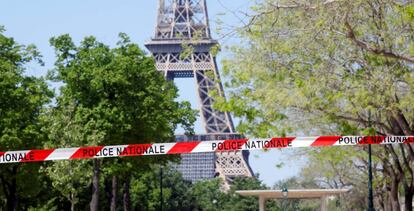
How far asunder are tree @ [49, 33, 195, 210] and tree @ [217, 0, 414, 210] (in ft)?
60.7

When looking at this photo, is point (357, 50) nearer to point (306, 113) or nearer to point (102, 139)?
point (306, 113)

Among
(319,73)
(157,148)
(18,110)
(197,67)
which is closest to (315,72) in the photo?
(319,73)

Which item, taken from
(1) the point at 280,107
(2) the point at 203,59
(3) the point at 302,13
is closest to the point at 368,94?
(1) the point at 280,107

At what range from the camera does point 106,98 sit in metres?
46.1

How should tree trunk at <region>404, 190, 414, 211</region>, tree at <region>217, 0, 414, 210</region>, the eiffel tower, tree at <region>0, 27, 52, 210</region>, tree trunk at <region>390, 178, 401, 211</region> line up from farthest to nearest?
the eiffel tower < tree at <region>0, 27, 52, 210</region> < tree trunk at <region>404, 190, 414, 211</region> < tree trunk at <region>390, 178, 401, 211</region> < tree at <region>217, 0, 414, 210</region>

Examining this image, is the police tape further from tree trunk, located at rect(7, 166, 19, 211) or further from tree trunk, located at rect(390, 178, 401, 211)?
tree trunk, located at rect(7, 166, 19, 211)

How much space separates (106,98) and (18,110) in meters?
4.30

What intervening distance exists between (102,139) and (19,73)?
5.82 m

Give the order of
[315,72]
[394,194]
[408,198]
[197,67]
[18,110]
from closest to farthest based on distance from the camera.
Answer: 1. [315,72]
2. [408,198]
3. [394,194]
4. [18,110]
5. [197,67]

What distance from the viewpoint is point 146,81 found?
47.7 metres

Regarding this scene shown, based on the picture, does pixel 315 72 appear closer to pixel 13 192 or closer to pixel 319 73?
pixel 319 73

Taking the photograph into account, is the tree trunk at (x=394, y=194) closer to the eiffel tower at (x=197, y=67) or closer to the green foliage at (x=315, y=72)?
the green foliage at (x=315, y=72)

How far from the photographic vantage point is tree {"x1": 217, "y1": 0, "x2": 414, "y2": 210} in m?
20.9

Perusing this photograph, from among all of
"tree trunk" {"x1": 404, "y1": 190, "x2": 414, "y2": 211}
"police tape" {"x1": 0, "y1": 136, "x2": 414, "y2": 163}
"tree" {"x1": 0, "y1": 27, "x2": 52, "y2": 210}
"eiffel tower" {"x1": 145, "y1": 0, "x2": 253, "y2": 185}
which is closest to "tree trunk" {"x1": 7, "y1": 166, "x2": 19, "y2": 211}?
"tree" {"x1": 0, "y1": 27, "x2": 52, "y2": 210}
